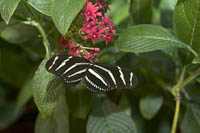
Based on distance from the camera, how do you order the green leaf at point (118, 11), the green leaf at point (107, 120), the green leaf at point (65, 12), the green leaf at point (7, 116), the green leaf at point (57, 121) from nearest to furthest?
the green leaf at point (65, 12) < the green leaf at point (107, 120) < the green leaf at point (57, 121) < the green leaf at point (118, 11) < the green leaf at point (7, 116)

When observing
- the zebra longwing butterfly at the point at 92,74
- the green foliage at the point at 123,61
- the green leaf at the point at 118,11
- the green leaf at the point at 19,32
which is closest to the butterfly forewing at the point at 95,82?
the zebra longwing butterfly at the point at 92,74

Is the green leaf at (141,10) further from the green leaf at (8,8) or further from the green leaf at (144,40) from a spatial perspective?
the green leaf at (8,8)

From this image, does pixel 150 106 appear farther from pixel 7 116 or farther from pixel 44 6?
pixel 7 116

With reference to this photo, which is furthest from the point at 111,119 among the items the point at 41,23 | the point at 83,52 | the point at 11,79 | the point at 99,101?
the point at 11,79

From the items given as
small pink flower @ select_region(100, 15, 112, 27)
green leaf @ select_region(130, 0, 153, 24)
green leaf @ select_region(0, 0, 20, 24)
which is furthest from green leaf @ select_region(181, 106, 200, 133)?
green leaf @ select_region(0, 0, 20, 24)

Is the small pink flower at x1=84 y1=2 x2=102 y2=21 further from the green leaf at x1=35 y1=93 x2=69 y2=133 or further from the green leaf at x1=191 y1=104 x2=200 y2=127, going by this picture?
the green leaf at x1=191 y1=104 x2=200 y2=127

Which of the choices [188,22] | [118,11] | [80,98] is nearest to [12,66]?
[118,11]
